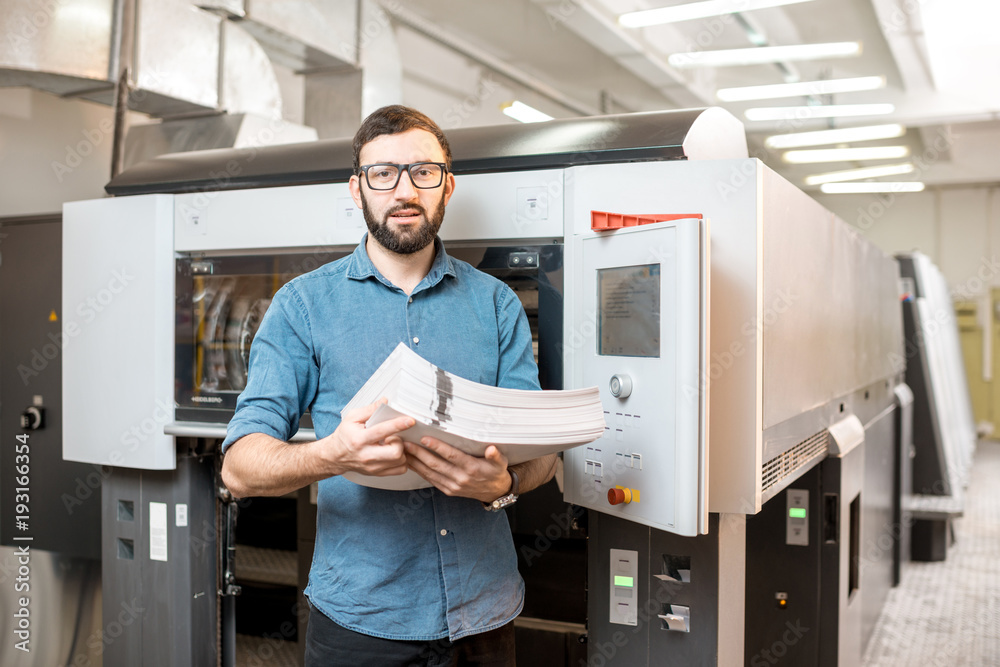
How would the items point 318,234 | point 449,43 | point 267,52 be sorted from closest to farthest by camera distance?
point 318,234 < point 267,52 < point 449,43

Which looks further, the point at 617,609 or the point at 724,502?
the point at 617,609

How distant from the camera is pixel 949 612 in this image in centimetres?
436

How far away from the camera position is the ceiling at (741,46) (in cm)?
558

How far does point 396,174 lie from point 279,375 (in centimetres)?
45

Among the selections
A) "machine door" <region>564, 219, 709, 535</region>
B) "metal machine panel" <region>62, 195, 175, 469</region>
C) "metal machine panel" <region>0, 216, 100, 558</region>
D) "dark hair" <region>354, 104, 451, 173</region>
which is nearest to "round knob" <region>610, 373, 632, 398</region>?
"machine door" <region>564, 219, 709, 535</region>

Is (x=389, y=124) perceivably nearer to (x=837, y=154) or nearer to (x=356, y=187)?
(x=356, y=187)

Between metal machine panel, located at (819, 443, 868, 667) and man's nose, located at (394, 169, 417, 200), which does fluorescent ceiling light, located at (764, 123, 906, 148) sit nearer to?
metal machine panel, located at (819, 443, 868, 667)

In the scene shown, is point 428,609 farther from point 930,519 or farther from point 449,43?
point 449,43

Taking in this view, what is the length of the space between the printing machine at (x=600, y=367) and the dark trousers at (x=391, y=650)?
16.3 inches

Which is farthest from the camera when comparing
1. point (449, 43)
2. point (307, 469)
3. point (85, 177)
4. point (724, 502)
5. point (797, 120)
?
point (797, 120)

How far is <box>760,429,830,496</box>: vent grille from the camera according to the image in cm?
188

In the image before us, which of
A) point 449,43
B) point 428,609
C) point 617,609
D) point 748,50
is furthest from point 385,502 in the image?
point 449,43

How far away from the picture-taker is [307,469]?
1295 mm

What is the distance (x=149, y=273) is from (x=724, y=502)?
5.89 ft
